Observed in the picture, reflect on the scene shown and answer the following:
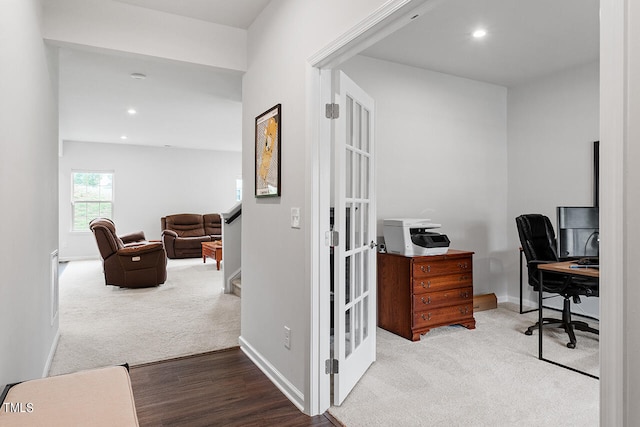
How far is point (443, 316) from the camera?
11.5 ft

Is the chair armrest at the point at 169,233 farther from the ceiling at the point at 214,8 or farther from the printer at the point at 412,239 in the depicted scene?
the ceiling at the point at 214,8

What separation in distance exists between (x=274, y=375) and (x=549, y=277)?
8.02 ft

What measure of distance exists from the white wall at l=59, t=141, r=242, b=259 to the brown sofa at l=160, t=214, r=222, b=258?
1.32 feet

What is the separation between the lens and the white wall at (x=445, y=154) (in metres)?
3.87

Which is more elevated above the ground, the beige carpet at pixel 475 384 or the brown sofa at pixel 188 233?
the brown sofa at pixel 188 233

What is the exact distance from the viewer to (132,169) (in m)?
9.20

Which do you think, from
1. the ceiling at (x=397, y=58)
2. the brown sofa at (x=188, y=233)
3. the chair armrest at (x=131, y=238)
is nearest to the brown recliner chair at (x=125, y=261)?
the chair armrest at (x=131, y=238)

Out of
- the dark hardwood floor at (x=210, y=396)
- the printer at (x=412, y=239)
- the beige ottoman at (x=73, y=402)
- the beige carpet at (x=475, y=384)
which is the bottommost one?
the dark hardwood floor at (x=210, y=396)

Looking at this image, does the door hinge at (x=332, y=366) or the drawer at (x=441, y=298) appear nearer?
the door hinge at (x=332, y=366)

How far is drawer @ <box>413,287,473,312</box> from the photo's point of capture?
3.36 meters

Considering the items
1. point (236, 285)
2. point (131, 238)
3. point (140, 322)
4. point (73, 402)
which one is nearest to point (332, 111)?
point (73, 402)

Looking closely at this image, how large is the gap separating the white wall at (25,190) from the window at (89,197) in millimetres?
6748

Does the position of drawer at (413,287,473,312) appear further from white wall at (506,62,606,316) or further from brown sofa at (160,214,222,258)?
brown sofa at (160,214,222,258)

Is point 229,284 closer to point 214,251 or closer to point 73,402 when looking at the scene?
point 214,251
